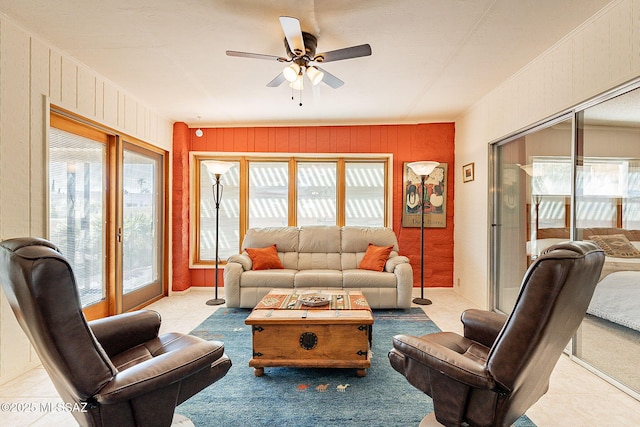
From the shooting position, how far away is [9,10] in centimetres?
218

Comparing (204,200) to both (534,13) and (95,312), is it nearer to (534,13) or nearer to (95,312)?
(95,312)

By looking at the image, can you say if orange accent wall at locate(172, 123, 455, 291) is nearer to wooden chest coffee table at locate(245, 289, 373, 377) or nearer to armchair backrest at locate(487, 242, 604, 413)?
wooden chest coffee table at locate(245, 289, 373, 377)

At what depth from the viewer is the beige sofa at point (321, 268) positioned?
3771mm

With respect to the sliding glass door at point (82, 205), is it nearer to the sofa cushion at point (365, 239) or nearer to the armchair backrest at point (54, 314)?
the armchair backrest at point (54, 314)

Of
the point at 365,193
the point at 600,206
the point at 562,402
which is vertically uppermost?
the point at 365,193

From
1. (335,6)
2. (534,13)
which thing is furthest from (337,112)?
(534,13)

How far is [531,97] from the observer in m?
2.99

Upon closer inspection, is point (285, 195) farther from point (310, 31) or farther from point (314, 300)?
point (310, 31)

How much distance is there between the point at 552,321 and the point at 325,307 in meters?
1.63

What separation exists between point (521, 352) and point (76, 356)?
1632 millimetres

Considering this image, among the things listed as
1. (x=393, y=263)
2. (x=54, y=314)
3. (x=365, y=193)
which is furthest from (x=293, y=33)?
(x=365, y=193)

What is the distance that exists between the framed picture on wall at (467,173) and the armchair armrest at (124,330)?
13.3 ft

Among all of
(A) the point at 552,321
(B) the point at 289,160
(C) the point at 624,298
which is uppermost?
(B) the point at 289,160

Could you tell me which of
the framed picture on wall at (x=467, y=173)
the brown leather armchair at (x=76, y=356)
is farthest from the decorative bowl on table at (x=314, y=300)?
the framed picture on wall at (x=467, y=173)
